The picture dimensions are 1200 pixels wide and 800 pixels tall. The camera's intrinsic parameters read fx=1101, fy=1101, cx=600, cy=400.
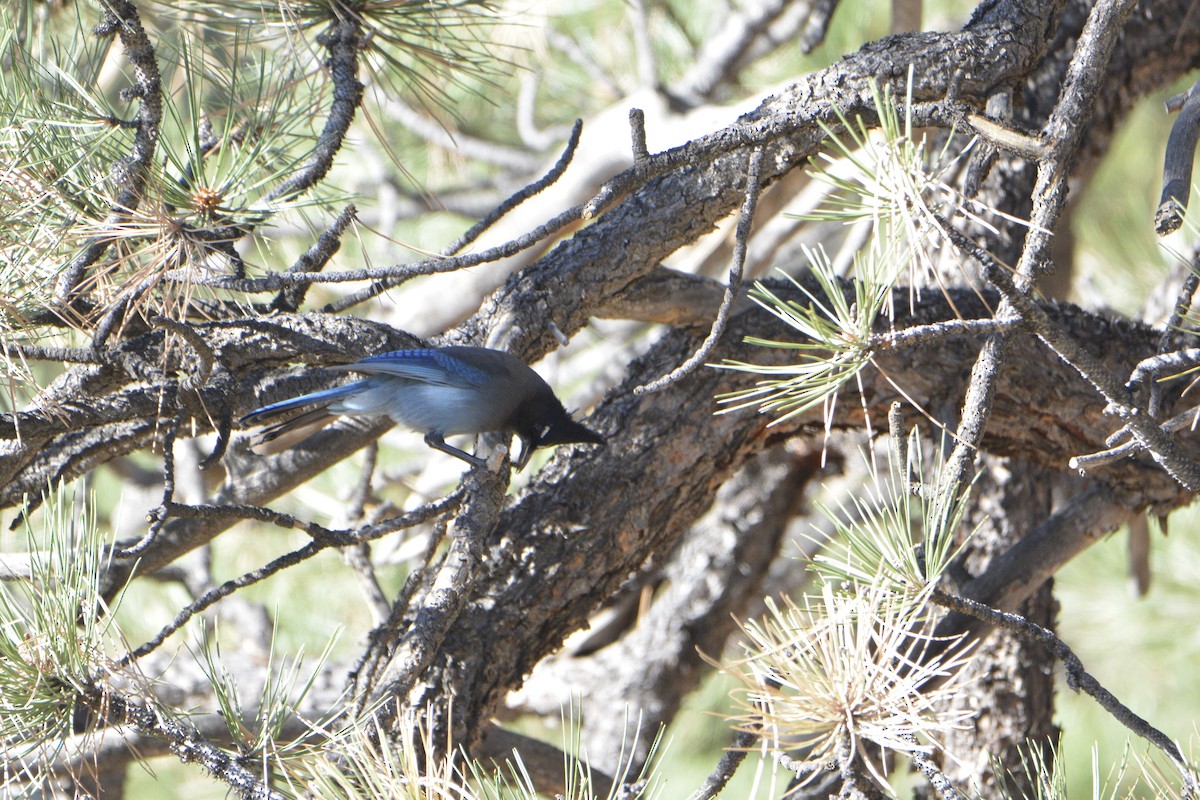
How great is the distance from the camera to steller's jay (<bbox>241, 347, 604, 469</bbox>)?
184 centimetres

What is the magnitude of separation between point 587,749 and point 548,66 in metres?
2.74

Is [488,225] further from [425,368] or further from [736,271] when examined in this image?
[736,271]

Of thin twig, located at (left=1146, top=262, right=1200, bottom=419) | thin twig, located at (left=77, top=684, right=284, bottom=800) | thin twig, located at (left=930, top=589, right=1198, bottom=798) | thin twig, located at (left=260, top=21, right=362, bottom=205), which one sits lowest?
thin twig, located at (left=77, top=684, right=284, bottom=800)

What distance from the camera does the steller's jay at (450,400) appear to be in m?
1.84

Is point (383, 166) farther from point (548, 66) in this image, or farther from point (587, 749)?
point (587, 749)

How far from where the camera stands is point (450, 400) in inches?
81.0

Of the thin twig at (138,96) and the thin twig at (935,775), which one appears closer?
the thin twig at (935,775)

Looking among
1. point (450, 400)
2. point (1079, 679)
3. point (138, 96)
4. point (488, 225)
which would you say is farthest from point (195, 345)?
point (1079, 679)

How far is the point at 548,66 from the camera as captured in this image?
14.7 feet

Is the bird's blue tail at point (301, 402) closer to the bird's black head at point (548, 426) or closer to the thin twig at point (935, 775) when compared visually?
the bird's black head at point (548, 426)

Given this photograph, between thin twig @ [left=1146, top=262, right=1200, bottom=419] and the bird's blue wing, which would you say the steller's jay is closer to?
the bird's blue wing

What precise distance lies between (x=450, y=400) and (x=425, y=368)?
0.16 m

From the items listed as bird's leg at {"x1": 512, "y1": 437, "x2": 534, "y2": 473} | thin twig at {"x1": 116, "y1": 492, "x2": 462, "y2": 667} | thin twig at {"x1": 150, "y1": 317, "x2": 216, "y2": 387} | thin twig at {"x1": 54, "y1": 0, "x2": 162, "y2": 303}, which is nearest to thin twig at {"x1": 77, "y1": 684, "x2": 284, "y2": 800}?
thin twig at {"x1": 116, "y1": 492, "x2": 462, "y2": 667}

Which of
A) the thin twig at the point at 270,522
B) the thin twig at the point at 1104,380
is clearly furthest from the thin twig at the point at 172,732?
the thin twig at the point at 1104,380
